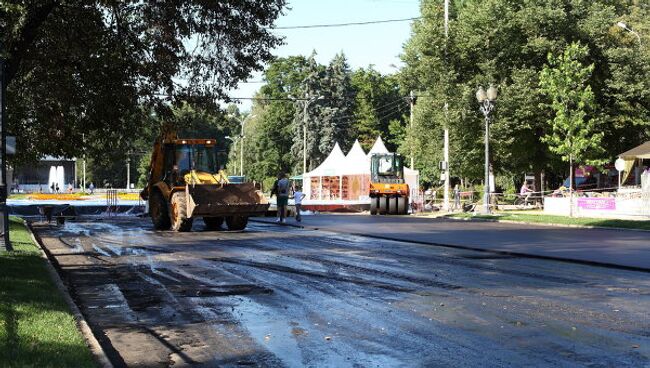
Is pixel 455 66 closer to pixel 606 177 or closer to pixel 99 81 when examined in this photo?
pixel 606 177

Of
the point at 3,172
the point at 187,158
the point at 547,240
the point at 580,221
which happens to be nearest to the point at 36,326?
the point at 3,172

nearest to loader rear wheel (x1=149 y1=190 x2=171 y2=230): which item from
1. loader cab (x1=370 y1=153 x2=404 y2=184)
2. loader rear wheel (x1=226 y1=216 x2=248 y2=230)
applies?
loader rear wheel (x1=226 y1=216 x2=248 y2=230)

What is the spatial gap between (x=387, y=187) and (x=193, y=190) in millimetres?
17736

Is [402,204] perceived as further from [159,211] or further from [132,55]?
[132,55]

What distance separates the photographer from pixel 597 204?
3347 centimetres

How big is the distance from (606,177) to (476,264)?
47.5 m

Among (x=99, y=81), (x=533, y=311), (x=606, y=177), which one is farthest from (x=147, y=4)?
(x=606, y=177)

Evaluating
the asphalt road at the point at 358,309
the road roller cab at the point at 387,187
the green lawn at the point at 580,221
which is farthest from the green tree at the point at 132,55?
the road roller cab at the point at 387,187

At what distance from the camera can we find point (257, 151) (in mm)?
105750

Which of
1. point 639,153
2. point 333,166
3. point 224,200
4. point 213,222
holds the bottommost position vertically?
point 213,222

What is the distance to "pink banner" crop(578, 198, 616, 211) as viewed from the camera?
32.7 m

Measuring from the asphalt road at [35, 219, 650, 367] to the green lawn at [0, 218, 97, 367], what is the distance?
0.44 metres

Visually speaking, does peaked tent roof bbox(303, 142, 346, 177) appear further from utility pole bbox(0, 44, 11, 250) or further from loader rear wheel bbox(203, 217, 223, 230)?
utility pole bbox(0, 44, 11, 250)

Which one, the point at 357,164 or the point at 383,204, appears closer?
the point at 383,204
